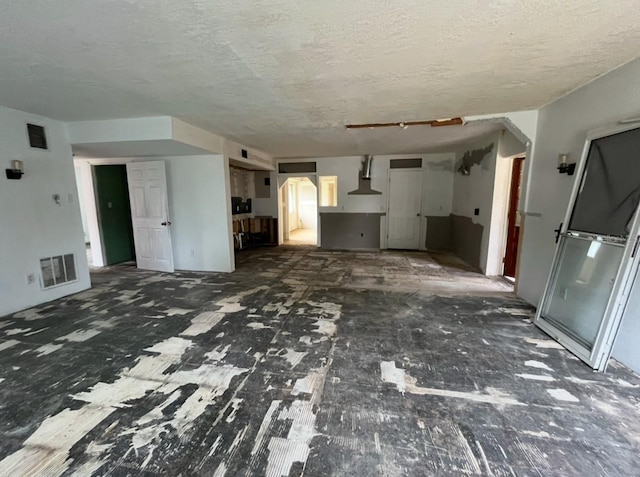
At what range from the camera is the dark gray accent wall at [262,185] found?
7812 mm

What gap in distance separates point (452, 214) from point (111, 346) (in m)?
6.97

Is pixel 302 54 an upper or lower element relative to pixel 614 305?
upper

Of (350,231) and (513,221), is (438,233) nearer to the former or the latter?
(350,231)

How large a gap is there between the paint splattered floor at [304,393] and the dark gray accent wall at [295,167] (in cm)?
488

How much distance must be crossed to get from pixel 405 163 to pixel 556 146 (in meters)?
3.99

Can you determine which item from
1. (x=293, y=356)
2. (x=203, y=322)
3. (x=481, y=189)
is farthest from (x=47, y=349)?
(x=481, y=189)

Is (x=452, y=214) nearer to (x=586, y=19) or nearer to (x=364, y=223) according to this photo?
(x=364, y=223)

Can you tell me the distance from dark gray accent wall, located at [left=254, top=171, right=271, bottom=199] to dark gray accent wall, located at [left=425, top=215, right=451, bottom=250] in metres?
4.51

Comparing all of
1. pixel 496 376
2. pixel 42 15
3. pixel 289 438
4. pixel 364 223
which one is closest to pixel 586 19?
pixel 496 376

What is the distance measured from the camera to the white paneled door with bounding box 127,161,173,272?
4.86m

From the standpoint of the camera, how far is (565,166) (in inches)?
114

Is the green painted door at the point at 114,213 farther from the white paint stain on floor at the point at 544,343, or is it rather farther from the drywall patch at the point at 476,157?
the drywall patch at the point at 476,157

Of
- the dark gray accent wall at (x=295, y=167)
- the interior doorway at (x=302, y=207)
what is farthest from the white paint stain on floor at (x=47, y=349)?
the interior doorway at (x=302, y=207)

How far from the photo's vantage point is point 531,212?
3527mm
